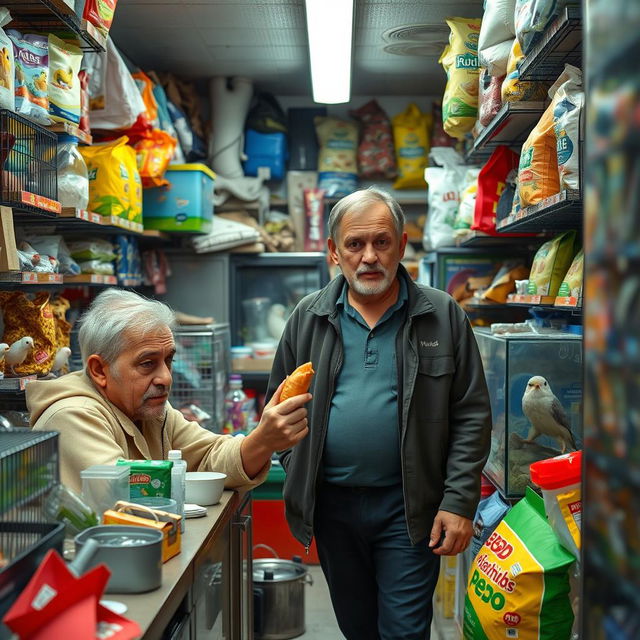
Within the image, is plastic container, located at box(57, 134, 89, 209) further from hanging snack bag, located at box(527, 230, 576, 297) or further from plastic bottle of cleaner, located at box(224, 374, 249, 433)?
plastic bottle of cleaner, located at box(224, 374, 249, 433)

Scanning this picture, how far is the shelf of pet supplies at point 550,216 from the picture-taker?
275cm

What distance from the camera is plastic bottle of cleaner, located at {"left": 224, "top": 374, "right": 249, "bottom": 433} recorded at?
228 inches

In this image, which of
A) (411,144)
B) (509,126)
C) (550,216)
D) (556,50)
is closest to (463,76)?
(509,126)

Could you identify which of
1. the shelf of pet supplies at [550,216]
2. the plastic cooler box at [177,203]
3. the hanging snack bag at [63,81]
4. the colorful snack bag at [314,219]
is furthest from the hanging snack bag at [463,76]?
the colorful snack bag at [314,219]

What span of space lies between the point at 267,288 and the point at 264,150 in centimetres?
109

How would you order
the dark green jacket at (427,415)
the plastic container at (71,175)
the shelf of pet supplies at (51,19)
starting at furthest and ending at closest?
1. the plastic container at (71,175)
2. the shelf of pet supplies at (51,19)
3. the dark green jacket at (427,415)

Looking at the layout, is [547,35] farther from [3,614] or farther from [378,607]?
[3,614]

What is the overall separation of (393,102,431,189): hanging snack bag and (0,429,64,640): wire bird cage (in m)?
5.19

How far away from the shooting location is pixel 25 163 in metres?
3.04

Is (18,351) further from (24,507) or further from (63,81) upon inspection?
(24,507)

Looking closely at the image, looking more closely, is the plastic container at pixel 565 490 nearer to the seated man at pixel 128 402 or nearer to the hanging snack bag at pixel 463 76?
the seated man at pixel 128 402

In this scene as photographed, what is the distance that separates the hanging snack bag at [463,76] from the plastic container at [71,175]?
1831 mm

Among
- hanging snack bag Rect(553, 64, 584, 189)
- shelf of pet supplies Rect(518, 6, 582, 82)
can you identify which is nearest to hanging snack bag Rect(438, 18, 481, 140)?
shelf of pet supplies Rect(518, 6, 582, 82)

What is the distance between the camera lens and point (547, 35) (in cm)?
268
